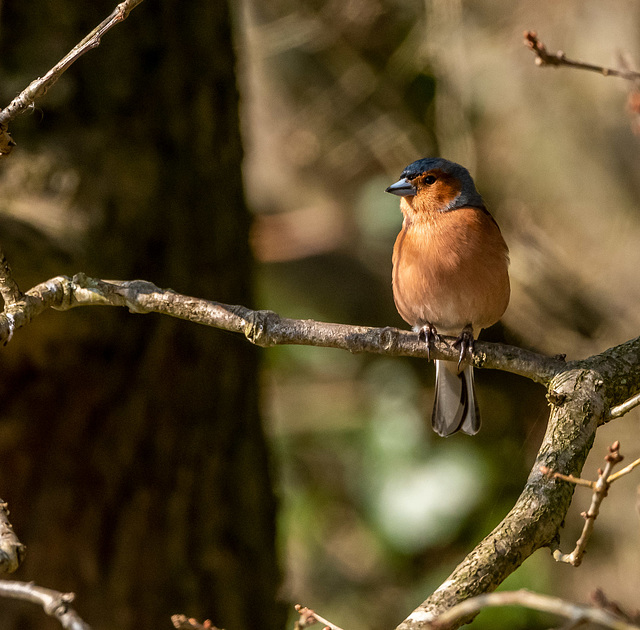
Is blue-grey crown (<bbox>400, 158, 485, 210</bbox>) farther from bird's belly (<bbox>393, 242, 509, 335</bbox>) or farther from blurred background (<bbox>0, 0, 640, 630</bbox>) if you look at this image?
blurred background (<bbox>0, 0, 640, 630</bbox>)

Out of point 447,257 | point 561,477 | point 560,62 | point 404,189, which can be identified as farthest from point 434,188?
point 561,477

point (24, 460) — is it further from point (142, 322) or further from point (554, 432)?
point (554, 432)

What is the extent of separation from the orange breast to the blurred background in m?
0.94

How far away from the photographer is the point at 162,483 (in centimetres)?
360

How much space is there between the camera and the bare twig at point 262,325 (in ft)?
7.75

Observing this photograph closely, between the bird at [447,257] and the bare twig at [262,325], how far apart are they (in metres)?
0.74

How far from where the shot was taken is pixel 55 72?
1.80 metres

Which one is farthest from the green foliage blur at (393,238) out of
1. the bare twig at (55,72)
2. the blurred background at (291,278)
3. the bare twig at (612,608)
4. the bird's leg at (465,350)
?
the bare twig at (55,72)

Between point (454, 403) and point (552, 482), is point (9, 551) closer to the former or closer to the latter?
point (552, 482)

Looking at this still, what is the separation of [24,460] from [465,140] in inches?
149

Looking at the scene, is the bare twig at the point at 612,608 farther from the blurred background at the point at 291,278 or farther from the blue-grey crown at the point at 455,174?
the blue-grey crown at the point at 455,174

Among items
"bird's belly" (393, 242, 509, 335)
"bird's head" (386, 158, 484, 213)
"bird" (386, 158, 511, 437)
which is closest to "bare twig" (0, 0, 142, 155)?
"bird" (386, 158, 511, 437)

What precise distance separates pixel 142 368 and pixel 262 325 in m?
1.34

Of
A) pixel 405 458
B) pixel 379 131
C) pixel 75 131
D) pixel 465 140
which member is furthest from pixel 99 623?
pixel 379 131
